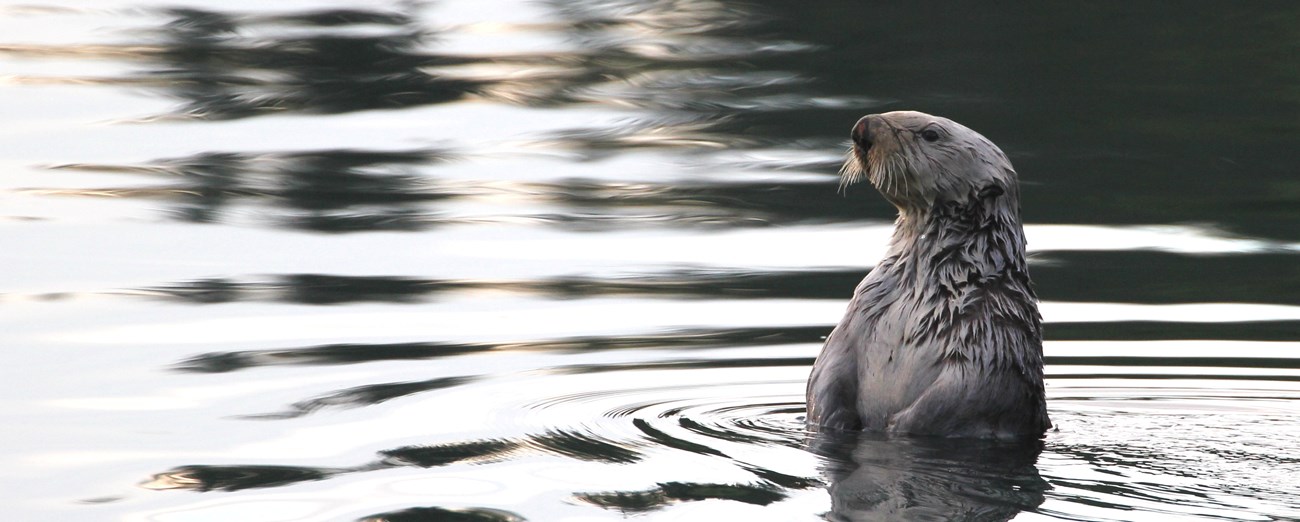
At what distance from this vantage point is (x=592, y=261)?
10195 millimetres

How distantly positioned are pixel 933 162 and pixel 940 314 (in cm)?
54

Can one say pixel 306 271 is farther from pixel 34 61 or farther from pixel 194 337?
pixel 34 61

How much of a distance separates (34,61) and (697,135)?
6.52 meters

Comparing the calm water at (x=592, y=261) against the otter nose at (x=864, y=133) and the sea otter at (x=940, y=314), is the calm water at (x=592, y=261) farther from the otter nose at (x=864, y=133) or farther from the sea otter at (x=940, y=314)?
the otter nose at (x=864, y=133)

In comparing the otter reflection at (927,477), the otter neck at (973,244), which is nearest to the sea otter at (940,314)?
the otter neck at (973,244)

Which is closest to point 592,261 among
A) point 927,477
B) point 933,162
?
point 933,162

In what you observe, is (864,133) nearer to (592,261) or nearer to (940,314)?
(940,314)

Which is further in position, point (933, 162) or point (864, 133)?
point (864, 133)

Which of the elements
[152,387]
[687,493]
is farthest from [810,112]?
[687,493]

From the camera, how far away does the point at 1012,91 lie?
1627 centimetres

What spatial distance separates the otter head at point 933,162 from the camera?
6.82 metres

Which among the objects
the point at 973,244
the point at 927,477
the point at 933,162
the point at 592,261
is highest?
the point at 933,162

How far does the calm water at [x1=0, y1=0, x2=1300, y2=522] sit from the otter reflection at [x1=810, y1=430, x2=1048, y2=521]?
0.02 m

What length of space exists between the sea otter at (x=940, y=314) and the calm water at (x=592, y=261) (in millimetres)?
181
